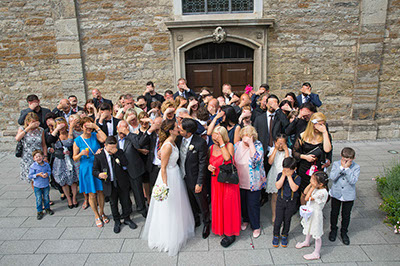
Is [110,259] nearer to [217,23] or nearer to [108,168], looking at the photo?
[108,168]

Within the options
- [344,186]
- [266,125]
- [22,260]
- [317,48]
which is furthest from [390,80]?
[22,260]

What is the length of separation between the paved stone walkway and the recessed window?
6.04 metres

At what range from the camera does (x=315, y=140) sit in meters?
4.27

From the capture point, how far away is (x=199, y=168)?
404cm

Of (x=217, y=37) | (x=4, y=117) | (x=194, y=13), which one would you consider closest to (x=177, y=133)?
(x=217, y=37)

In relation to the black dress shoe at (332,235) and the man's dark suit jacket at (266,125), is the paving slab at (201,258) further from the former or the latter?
the man's dark suit jacket at (266,125)

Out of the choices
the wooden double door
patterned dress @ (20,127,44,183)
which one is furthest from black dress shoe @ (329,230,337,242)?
the wooden double door

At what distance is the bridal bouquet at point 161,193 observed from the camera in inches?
144

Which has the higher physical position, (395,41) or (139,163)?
(395,41)

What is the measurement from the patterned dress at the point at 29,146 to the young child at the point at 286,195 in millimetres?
4334

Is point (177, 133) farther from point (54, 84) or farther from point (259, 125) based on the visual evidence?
point (54, 84)

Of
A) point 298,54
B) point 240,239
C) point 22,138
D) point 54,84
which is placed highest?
point 298,54

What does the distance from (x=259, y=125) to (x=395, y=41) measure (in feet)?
21.1

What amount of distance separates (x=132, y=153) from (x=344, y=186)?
126 inches
